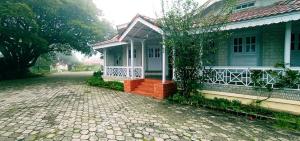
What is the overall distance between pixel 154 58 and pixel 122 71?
2.61 m

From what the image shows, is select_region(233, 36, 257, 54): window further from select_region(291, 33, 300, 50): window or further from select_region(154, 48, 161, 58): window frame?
select_region(154, 48, 161, 58): window frame

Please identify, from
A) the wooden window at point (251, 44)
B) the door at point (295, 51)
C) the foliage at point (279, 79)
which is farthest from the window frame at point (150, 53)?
the door at point (295, 51)

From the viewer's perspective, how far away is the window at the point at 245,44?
31.9 feet

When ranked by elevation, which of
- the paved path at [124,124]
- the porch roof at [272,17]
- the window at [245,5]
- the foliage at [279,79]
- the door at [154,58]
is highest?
the window at [245,5]

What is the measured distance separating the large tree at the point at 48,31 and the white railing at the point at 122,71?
8459mm

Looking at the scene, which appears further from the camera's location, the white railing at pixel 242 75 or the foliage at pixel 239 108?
the white railing at pixel 242 75

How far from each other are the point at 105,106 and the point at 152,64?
289 inches

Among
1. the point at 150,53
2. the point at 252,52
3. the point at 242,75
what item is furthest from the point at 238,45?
the point at 150,53

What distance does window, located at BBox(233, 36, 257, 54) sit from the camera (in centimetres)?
974

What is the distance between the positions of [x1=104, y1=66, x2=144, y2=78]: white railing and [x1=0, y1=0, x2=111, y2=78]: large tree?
8.46 meters

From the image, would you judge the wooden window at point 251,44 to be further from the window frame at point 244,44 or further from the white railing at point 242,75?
the white railing at point 242,75

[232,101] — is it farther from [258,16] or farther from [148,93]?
[148,93]

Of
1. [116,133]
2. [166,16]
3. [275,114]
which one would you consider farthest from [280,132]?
[166,16]

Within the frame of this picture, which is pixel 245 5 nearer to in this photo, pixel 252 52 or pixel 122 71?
pixel 252 52
